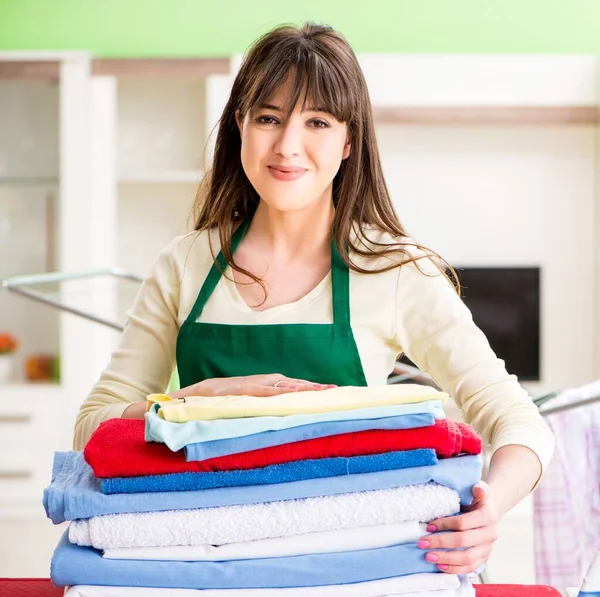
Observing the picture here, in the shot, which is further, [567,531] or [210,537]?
[567,531]

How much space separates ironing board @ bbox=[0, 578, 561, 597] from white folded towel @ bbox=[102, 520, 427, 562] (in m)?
0.19

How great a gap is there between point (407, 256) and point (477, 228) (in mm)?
3377

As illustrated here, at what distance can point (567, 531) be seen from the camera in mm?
2100

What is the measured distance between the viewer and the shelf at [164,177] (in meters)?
4.34

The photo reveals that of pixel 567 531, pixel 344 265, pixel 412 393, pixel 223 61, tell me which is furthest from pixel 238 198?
pixel 223 61

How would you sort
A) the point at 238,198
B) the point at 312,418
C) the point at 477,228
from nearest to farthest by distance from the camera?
the point at 312,418
the point at 238,198
the point at 477,228

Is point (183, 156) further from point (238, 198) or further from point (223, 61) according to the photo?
point (238, 198)

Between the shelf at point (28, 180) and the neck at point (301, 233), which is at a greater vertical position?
the shelf at point (28, 180)

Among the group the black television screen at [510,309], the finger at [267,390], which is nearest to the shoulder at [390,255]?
the finger at [267,390]

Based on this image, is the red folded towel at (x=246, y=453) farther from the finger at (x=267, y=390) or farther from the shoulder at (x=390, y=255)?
the shoulder at (x=390, y=255)

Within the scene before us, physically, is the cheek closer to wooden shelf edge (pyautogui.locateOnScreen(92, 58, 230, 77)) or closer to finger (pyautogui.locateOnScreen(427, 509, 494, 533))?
finger (pyautogui.locateOnScreen(427, 509, 494, 533))

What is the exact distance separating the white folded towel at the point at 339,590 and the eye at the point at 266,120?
1.91ft

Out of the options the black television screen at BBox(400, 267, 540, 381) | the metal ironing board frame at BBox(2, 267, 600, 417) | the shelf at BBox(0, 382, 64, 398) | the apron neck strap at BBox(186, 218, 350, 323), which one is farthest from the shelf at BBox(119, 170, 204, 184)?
the apron neck strap at BBox(186, 218, 350, 323)

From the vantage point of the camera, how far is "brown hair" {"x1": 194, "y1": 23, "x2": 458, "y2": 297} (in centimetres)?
116
